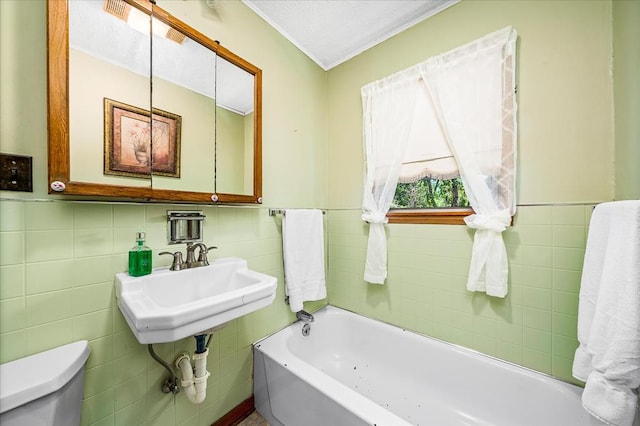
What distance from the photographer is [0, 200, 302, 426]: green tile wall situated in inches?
30.4

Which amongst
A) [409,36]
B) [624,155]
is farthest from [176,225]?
[624,155]

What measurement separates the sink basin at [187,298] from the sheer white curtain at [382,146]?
905 millimetres

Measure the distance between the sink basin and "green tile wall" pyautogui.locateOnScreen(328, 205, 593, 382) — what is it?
1.01m

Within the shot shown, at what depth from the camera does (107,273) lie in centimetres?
95

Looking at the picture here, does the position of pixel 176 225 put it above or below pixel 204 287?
above

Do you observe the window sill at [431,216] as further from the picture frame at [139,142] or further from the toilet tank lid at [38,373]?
the toilet tank lid at [38,373]

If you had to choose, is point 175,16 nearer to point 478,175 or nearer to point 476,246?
point 478,175

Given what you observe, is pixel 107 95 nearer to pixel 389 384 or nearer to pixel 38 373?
pixel 38 373

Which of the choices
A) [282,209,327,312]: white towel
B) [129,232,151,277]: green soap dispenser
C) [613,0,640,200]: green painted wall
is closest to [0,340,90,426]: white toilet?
[129,232,151,277]: green soap dispenser

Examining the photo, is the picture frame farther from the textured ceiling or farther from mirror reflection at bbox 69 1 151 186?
the textured ceiling

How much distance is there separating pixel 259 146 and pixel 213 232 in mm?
586

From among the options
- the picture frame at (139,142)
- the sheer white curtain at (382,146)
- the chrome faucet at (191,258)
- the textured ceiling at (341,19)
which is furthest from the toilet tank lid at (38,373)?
the textured ceiling at (341,19)

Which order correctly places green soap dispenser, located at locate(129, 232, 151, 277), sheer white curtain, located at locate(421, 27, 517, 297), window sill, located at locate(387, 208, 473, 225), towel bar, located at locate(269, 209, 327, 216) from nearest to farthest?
green soap dispenser, located at locate(129, 232, 151, 277), sheer white curtain, located at locate(421, 27, 517, 297), window sill, located at locate(387, 208, 473, 225), towel bar, located at locate(269, 209, 327, 216)

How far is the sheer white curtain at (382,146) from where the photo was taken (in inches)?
63.5
